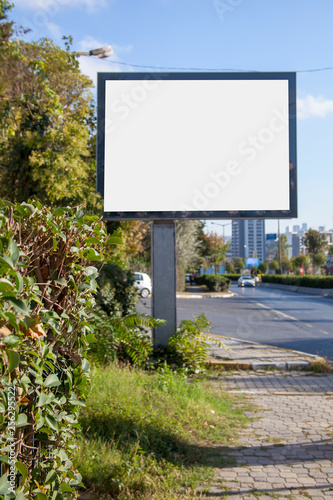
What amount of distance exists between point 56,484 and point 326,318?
17.2 m

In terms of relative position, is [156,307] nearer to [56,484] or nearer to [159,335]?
[159,335]

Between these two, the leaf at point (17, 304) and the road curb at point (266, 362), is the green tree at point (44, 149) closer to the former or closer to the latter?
the road curb at point (266, 362)

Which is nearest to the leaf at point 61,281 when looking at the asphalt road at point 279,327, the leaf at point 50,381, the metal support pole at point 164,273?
the leaf at point 50,381

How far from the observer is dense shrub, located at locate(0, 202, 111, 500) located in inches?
68.6

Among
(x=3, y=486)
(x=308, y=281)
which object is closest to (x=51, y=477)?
(x=3, y=486)

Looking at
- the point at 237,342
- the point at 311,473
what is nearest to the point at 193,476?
the point at 311,473

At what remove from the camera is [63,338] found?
7.64 feet

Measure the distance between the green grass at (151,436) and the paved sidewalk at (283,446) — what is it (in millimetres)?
178

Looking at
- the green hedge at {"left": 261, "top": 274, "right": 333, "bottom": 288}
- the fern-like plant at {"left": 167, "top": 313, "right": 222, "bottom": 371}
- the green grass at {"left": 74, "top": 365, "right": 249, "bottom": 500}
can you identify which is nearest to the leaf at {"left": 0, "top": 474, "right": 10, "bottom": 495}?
the green grass at {"left": 74, "top": 365, "right": 249, "bottom": 500}

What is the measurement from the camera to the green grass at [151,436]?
3.62 m

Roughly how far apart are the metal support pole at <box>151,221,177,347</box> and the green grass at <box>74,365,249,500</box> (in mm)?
1968

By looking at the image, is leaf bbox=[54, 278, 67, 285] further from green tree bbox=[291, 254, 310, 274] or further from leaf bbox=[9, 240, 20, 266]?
green tree bbox=[291, 254, 310, 274]

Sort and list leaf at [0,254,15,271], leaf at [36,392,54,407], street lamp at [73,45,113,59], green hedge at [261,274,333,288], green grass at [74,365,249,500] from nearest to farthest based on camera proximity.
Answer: leaf at [0,254,15,271], leaf at [36,392,54,407], green grass at [74,365,249,500], street lamp at [73,45,113,59], green hedge at [261,274,333,288]

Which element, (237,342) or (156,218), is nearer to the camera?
(156,218)
